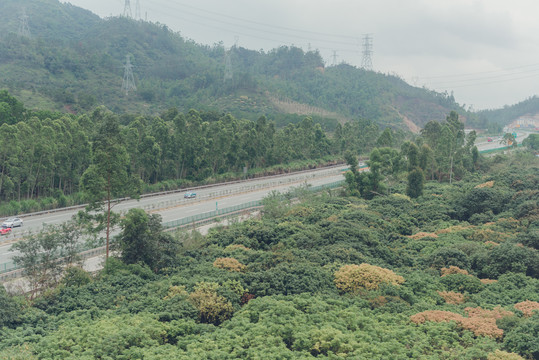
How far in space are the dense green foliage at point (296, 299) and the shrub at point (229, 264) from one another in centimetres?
8

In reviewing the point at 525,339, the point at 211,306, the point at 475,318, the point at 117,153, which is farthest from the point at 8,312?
the point at 525,339

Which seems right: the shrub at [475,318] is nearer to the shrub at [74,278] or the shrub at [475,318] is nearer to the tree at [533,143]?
the shrub at [74,278]

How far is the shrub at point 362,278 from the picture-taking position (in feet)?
68.3

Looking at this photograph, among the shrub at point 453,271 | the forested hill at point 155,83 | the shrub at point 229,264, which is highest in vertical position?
the forested hill at point 155,83

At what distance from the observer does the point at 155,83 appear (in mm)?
141750

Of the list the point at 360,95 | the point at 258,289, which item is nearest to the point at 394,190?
the point at 258,289

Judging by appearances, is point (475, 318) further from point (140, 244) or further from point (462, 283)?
point (140, 244)

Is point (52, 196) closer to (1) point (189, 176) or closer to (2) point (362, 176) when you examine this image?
(1) point (189, 176)

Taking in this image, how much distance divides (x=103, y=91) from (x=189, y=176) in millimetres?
62363

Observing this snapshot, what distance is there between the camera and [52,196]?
1767 inches

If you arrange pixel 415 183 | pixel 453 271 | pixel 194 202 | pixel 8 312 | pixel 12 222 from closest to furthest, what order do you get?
pixel 8 312
pixel 453 271
pixel 12 222
pixel 194 202
pixel 415 183

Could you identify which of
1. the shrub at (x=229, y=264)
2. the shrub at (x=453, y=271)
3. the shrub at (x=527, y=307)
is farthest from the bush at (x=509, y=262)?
the shrub at (x=229, y=264)

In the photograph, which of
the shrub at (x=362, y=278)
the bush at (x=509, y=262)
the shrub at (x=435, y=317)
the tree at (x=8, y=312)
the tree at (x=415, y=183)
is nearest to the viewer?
the tree at (x=8, y=312)

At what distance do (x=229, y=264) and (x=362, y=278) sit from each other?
21.4 feet
